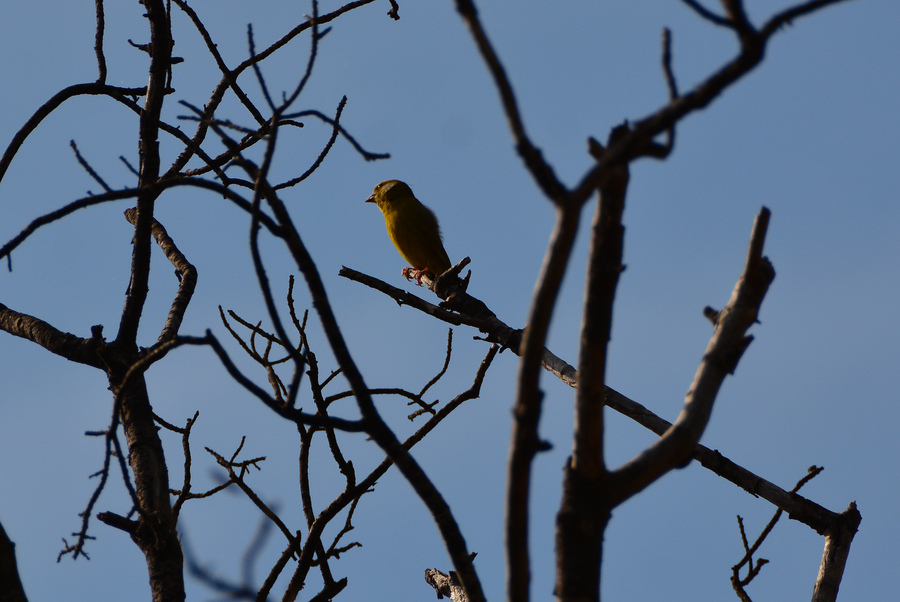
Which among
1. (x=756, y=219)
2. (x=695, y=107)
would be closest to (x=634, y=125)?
(x=695, y=107)

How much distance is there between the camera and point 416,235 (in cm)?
941

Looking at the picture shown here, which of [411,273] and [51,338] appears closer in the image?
[51,338]

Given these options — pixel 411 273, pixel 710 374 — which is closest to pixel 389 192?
pixel 411 273

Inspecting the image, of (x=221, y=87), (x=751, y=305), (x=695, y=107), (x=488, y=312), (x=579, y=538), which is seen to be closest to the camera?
(x=695, y=107)

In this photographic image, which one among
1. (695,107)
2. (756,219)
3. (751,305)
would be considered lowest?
(695,107)

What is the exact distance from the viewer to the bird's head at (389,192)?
10070 mm

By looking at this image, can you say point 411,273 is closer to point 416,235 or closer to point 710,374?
point 416,235

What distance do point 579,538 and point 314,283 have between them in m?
0.82

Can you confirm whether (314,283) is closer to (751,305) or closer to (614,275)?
(614,275)

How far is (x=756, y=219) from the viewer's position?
2.14 meters

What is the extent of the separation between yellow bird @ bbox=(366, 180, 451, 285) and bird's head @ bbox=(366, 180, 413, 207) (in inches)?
2.9

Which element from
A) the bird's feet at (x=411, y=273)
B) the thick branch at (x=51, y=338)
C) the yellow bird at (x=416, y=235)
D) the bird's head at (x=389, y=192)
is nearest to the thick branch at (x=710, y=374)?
the thick branch at (x=51, y=338)

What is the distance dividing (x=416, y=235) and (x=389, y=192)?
1.01 metres

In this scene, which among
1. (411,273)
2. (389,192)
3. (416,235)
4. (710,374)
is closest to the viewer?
(710,374)
